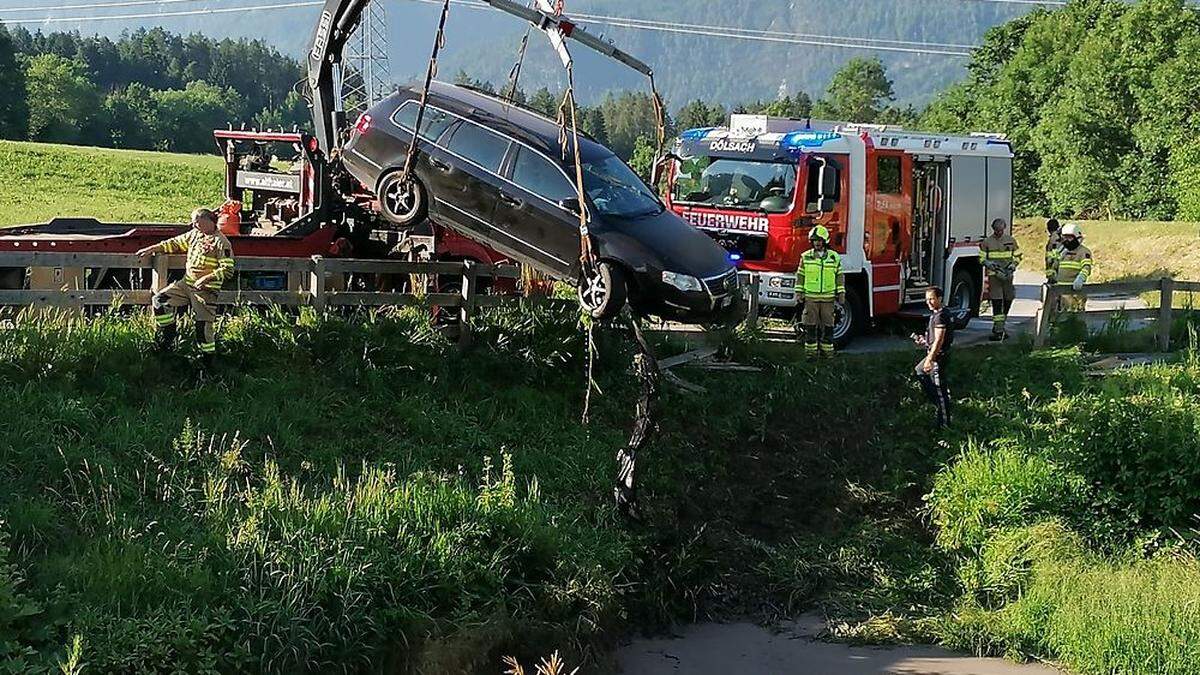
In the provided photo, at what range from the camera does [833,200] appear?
49.9ft

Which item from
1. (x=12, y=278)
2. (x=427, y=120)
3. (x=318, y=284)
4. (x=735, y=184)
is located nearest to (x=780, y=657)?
(x=318, y=284)

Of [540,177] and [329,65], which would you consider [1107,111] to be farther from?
[540,177]

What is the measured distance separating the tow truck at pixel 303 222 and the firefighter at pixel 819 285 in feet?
12.0

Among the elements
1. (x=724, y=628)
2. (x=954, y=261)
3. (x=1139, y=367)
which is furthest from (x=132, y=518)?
(x=954, y=261)

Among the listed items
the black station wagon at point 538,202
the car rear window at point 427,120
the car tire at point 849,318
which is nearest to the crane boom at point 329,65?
the black station wagon at point 538,202

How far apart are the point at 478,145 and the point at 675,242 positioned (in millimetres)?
2284

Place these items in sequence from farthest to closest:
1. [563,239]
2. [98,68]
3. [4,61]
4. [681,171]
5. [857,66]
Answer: [98,68] → [857,66] → [4,61] → [681,171] → [563,239]

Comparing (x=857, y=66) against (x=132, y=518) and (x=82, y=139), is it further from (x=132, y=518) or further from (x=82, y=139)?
(x=132, y=518)

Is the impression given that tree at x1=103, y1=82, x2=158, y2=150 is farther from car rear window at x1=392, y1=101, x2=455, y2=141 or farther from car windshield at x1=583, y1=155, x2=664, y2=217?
car windshield at x1=583, y1=155, x2=664, y2=217

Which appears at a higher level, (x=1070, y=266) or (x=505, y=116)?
(x=505, y=116)

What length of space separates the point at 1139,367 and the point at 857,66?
112m

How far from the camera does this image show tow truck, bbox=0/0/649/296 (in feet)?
42.0

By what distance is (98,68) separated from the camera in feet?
431

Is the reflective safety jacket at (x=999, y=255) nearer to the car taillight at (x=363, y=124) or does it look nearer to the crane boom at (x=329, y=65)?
the car taillight at (x=363, y=124)
